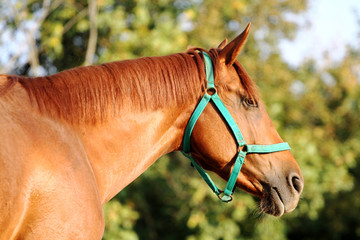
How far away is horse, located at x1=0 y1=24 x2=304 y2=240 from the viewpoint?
1.96 metres

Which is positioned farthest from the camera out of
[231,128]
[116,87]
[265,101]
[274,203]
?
[265,101]

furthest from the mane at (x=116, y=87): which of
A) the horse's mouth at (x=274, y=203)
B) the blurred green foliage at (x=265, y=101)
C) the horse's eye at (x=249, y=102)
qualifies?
the blurred green foliage at (x=265, y=101)

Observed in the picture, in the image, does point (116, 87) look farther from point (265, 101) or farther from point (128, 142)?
point (265, 101)

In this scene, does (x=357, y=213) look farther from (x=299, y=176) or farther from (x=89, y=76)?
(x=89, y=76)

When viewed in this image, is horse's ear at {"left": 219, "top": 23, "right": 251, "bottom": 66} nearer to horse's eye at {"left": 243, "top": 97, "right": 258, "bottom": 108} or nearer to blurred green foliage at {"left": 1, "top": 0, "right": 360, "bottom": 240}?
horse's eye at {"left": 243, "top": 97, "right": 258, "bottom": 108}

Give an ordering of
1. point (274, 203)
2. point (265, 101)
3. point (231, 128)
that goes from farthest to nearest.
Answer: point (265, 101) → point (274, 203) → point (231, 128)

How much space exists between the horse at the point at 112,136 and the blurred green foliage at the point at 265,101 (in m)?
0.46

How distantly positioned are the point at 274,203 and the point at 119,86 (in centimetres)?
121

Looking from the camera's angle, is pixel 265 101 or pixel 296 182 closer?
pixel 296 182

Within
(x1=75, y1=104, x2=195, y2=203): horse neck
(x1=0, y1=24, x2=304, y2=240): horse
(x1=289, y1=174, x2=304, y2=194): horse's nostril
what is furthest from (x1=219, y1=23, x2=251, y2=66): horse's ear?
(x1=289, y1=174, x2=304, y2=194): horse's nostril

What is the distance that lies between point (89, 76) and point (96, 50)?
582cm

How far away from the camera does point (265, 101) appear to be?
9.33 meters

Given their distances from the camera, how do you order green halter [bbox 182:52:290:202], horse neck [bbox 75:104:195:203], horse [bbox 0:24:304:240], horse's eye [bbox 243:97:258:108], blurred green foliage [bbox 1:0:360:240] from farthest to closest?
blurred green foliage [bbox 1:0:360:240], horse's eye [bbox 243:97:258:108], green halter [bbox 182:52:290:202], horse neck [bbox 75:104:195:203], horse [bbox 0:24:304:240]

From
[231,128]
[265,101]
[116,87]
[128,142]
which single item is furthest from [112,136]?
[265,101]
